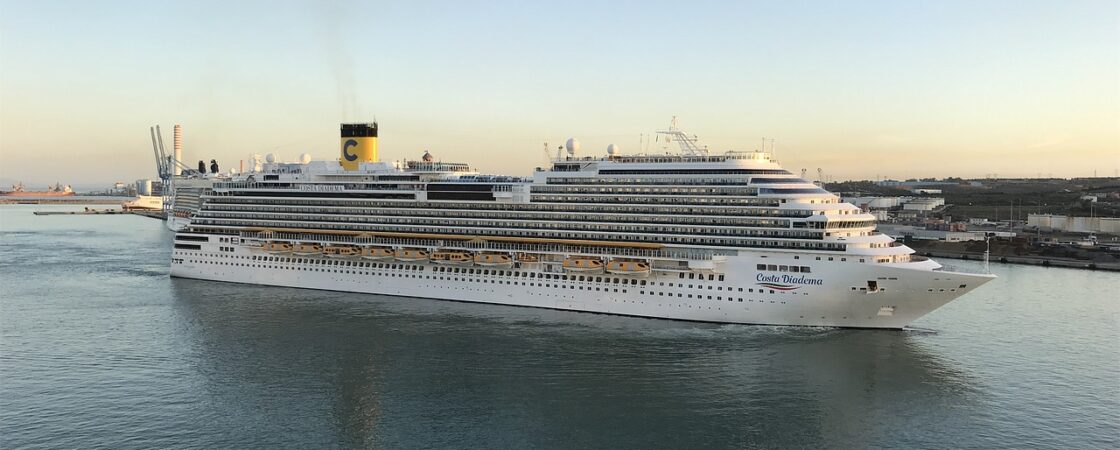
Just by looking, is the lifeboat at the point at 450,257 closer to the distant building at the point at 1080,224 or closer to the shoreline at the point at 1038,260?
the shoreline at the point at 1038,260

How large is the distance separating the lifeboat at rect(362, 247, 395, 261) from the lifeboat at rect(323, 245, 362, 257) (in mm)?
681

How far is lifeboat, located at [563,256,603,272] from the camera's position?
130 ft

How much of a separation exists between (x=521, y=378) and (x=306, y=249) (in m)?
23.0

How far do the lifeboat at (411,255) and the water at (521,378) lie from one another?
7.89 ft

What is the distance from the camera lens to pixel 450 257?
43.1 metres

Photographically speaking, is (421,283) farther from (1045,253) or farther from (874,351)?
(1045,253)

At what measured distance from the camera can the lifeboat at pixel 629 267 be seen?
3819cm

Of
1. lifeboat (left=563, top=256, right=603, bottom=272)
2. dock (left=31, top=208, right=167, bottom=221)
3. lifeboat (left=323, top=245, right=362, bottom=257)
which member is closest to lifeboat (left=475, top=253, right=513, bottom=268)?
lifeboat (left=563, top=256, right=603, bottom=272)

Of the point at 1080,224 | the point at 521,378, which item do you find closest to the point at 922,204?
the point at 1080,224

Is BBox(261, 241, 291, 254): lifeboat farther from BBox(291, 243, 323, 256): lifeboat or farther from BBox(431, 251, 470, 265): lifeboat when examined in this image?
BBox(431, 251, 470, 265): lifeboat

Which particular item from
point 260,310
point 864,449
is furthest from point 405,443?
point 260,310

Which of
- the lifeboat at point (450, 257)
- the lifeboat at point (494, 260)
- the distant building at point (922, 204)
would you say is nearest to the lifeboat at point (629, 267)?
the lifeboat at point (494, 260)

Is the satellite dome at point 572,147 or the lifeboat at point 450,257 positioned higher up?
the satellite dome at point 572,147

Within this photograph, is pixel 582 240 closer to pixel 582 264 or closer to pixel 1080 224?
pixel 582 264
